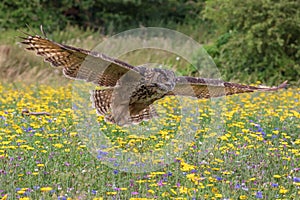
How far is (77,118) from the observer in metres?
7.09

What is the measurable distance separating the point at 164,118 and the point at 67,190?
10.3 feet

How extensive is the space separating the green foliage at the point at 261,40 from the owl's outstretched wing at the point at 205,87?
6.89 metres

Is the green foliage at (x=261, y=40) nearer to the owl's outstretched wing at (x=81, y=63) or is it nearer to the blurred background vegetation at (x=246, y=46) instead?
the blurred background vegetation at (x=246, y=46)

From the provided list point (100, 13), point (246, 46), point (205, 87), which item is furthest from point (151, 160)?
point (100, 13)

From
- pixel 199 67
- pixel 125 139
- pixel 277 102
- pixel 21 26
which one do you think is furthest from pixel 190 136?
pixel 21 26

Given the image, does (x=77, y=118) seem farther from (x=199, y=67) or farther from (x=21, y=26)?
(x=21, y=26)

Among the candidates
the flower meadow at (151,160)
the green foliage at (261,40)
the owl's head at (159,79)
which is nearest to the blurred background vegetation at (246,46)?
the green foliage at (261,40)

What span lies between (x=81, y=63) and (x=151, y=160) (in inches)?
47.5

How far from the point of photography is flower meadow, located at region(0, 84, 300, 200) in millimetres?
4660

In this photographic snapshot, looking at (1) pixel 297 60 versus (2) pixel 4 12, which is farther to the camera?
(2) pixel 4 12

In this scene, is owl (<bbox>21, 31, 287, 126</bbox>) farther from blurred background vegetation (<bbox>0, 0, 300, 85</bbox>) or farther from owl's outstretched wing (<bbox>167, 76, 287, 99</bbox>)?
blurred background vegetation (<bbox>0, 0, 300, 85</bbox>)

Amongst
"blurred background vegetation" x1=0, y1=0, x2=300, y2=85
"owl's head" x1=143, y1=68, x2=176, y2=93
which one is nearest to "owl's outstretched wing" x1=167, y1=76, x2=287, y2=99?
"owl's head" x1=143, y1=68, x2=176, y2=93

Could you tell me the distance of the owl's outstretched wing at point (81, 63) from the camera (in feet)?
17.4

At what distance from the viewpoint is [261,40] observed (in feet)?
44.2
